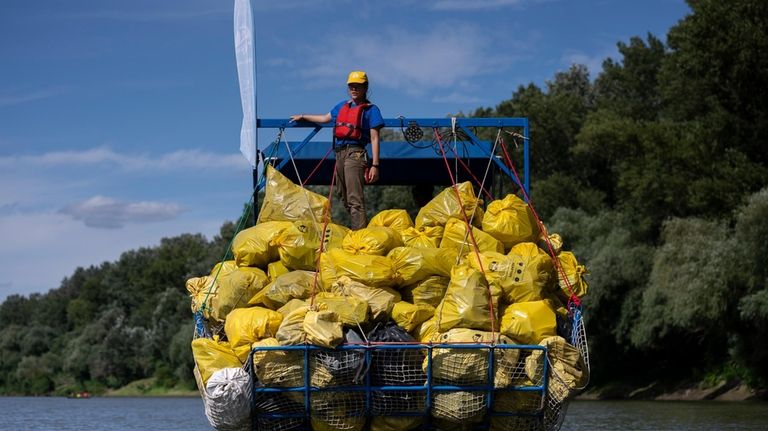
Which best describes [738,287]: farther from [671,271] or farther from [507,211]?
[507,211]

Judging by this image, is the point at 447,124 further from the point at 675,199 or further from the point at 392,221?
the point at 675,199

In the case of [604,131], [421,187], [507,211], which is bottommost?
[507,211]

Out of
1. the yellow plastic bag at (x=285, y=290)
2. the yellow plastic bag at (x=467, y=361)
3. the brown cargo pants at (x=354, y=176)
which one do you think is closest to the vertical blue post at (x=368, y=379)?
the yellow plastic bag at (x=467, y=361)

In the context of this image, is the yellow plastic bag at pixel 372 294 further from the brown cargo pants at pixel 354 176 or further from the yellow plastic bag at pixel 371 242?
the brown cargo pants at pixel 354 176

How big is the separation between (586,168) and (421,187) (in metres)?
36.1

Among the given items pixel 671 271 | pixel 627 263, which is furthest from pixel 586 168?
pixel 671 271

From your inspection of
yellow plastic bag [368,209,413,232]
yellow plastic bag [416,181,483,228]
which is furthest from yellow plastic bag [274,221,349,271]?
yellow plastic bag [416,181,483,228]

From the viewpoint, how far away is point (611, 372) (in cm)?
3725

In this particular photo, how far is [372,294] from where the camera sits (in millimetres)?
8164

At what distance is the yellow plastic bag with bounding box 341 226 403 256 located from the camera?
8.56 metres

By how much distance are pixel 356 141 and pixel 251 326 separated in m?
2.37

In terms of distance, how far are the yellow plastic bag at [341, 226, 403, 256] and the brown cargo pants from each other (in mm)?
1016

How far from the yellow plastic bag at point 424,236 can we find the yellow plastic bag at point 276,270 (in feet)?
3.34

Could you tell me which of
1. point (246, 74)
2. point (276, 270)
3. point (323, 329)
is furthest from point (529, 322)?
point (246, 74)
